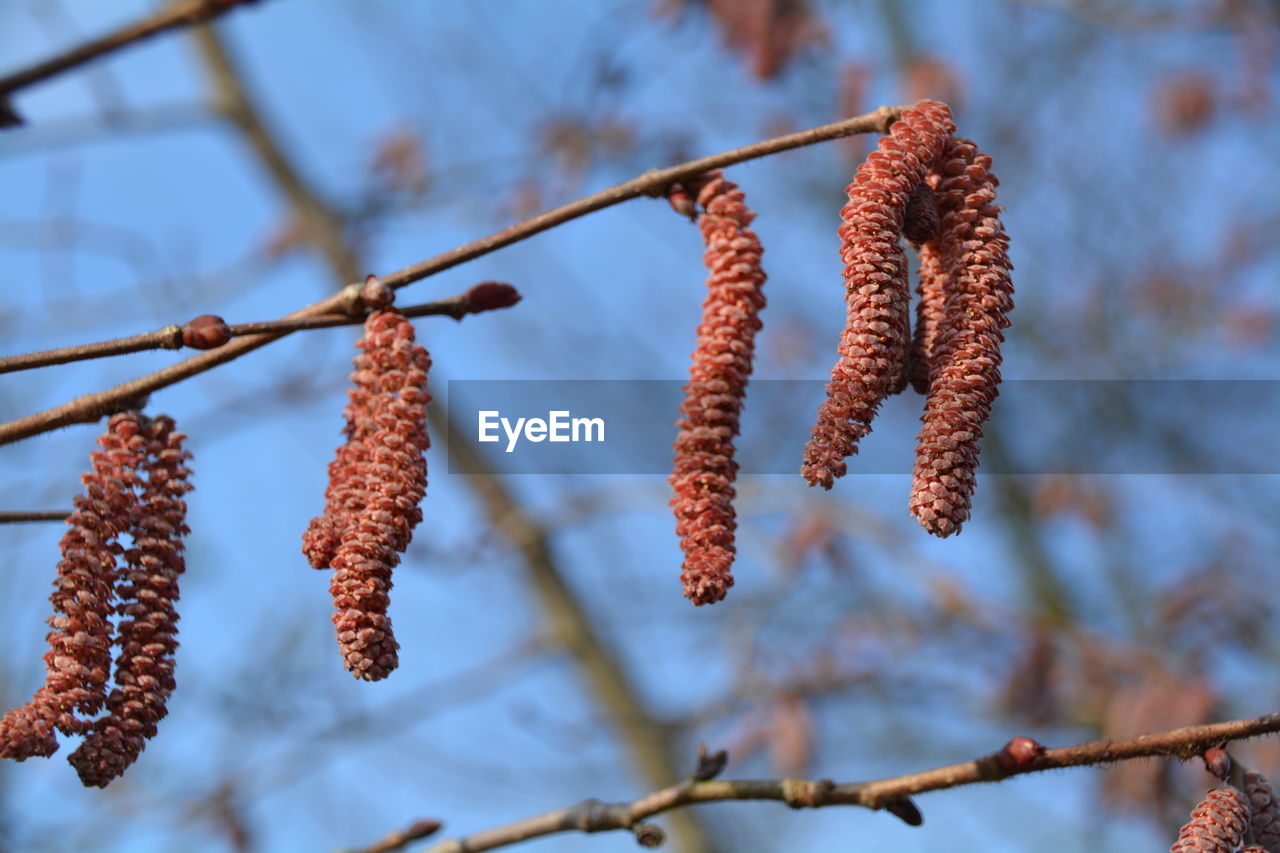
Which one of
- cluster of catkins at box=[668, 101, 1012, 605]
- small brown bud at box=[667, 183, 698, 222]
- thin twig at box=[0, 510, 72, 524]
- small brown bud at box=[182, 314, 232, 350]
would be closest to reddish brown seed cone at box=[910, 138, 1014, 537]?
cluster of catkins at box=[668, 101, 1012, 605]

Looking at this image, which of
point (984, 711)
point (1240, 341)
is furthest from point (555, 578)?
point (1240, 341)

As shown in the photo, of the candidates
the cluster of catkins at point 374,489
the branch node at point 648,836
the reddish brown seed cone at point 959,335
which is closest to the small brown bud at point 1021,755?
the reddish brown seed cone at point 959,335

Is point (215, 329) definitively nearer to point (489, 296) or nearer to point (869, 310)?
point (489, 296)

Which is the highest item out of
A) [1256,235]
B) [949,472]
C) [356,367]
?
[1256,235]

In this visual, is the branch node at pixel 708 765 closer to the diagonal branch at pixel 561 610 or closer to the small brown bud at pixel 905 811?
the small brown bud at pixel 905 811

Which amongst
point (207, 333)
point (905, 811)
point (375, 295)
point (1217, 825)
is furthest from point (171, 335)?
point (1217, 825)

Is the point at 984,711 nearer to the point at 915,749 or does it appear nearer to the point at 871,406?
the point at 915,749
